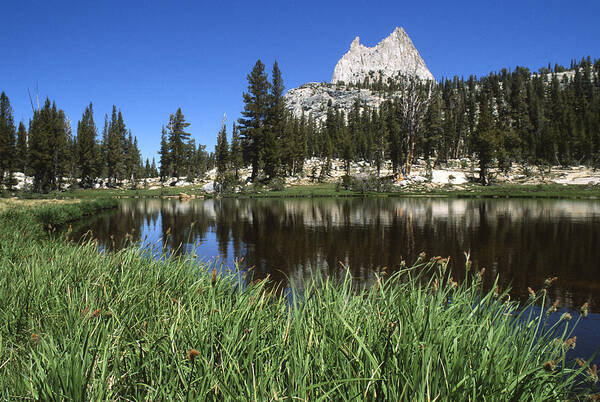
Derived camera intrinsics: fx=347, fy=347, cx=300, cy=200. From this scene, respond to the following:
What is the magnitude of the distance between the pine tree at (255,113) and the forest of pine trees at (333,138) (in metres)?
0.19

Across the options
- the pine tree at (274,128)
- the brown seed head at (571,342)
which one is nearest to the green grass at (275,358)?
the brown seed head at (571,342)

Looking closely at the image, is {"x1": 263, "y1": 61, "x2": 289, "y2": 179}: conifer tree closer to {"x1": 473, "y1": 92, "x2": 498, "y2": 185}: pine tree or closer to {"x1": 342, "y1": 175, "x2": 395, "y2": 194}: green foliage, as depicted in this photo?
{"x1": 342, "y1": 175, "x2": 395, "y2": 194}: green foliage

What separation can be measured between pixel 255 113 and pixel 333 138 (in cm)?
5853

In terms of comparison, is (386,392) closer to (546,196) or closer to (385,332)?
(385,332)

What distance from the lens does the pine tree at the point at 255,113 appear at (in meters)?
63.2

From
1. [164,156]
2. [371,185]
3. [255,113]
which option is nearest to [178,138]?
[164,156]

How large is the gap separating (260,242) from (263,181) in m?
47.5

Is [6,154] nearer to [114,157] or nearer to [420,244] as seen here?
[114,157]

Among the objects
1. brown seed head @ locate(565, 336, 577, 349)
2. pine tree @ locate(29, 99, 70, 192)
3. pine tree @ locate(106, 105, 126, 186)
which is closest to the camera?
brown seed head @ locate(565, 336, 577, 349)

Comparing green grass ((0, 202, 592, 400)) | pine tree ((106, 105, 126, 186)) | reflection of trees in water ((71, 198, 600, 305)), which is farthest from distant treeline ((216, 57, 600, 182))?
green grass ((0, 202, 592, 400))

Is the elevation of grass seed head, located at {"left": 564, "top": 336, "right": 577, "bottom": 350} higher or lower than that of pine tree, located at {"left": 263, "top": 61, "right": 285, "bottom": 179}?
lower

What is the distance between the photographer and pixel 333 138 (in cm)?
11850

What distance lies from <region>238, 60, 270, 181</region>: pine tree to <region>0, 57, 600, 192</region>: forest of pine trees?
19 centimetres

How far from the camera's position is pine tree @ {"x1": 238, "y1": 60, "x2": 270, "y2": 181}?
63.2 metres
